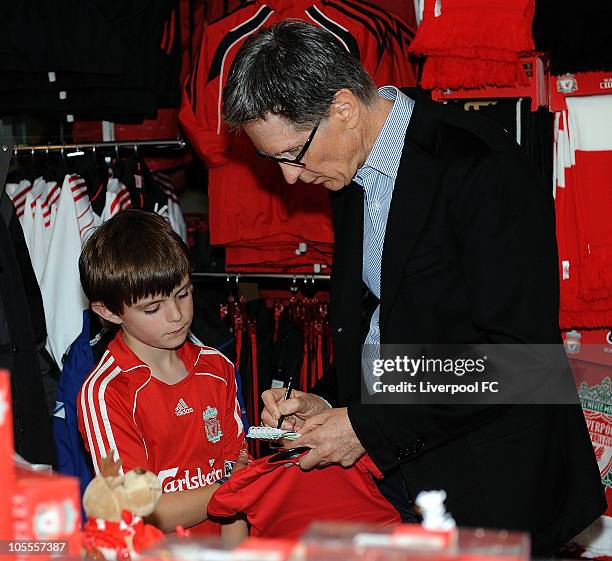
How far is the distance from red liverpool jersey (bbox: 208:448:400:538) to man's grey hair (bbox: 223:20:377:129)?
29.4 inches

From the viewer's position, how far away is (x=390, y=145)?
1902 mm

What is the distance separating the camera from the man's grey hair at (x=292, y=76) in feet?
5.90

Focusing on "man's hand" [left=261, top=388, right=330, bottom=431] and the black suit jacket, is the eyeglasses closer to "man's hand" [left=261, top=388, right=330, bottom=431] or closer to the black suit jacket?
the black suit jacket

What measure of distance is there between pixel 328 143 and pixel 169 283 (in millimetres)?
648

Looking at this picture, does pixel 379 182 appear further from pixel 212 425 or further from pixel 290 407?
pixel 212 425

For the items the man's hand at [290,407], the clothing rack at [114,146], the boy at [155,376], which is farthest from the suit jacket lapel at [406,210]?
the clothing rack at [114,146]

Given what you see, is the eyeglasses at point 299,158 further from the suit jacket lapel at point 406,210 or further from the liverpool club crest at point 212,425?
the liverpool club crest at point 212,425

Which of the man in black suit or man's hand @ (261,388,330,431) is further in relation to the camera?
man's hand @ (261,388,330,431)

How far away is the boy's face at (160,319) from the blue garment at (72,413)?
2.23 feet

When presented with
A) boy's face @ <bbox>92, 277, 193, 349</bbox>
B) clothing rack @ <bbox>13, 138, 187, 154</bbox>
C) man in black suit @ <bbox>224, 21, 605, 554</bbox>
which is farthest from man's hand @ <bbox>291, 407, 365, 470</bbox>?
clothing rack @ <bbox>13, 138, 187, 154</bbox>

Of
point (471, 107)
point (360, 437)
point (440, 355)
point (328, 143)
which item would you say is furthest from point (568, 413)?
point (471, 107)

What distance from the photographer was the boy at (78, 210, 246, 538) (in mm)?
2150

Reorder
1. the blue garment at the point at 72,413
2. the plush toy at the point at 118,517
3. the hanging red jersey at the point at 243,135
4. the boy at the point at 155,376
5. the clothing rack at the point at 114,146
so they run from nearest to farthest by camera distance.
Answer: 1. the plush toy at the point at 118,517
2. the boy at the point at 155,376
3. the blue garment at the point at 72,413
4. the hanging red jersey at the point at 243,135
5. the clothing rack at the point at 114,146

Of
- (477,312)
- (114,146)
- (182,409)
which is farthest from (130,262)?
(114,146)
